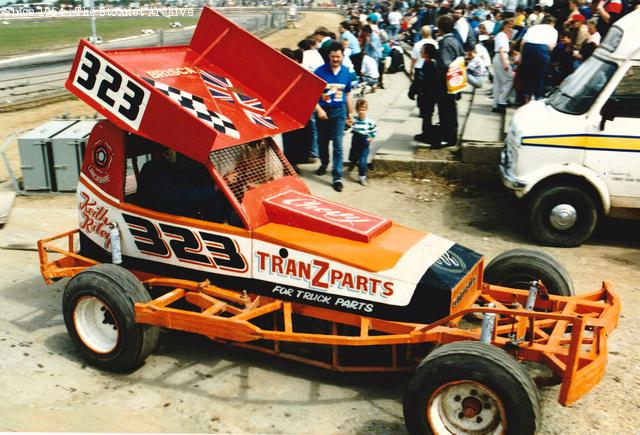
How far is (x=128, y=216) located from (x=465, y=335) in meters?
3.03

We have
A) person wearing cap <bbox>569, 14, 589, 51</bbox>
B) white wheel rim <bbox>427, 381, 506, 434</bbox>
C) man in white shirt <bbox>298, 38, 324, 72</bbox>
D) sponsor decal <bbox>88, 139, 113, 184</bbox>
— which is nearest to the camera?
white wheel rim <bbox>427, 381, 506, 434</bbox>

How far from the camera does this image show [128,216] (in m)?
5.80

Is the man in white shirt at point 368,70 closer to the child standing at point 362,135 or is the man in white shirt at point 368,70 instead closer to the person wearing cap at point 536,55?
the person wearing cap at point 536,55

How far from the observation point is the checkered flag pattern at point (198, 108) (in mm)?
5410

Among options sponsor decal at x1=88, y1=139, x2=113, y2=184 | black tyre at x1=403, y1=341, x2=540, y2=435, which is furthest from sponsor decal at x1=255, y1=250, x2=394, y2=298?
sponsor decal at x1=88, y1=139, x2=113, y2=184

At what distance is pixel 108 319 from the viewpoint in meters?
5.55

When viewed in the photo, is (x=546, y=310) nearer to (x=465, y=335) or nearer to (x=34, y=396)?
(x=465, y=335)

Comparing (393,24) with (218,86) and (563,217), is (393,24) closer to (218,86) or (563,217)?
(563,217)

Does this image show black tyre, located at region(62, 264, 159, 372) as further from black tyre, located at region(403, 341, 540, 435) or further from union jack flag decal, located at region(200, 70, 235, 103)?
black tyre, located at region(403, 341, 540, 435)

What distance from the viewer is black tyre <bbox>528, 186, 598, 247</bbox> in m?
8.27

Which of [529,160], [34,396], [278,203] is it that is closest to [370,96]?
[529,160]

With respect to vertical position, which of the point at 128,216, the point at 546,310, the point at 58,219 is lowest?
the point at 58,219

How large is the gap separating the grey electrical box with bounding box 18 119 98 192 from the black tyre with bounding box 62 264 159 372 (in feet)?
16.3

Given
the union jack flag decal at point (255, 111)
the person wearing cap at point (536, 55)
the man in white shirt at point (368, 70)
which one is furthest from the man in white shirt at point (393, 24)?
the union jack flag decal at point (255, 111)
